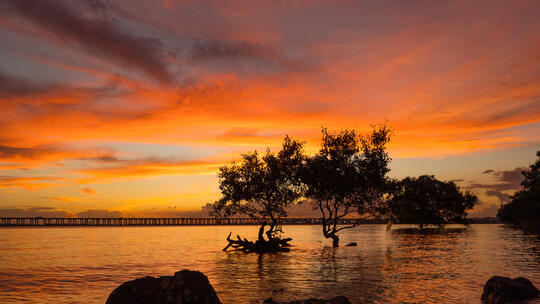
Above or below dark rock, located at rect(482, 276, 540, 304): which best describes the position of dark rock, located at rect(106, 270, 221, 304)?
above

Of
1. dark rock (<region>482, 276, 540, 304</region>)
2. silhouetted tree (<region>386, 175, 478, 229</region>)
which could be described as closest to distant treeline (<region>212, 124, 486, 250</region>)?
dark rock (<region>482, 276, 540, 304</region>)

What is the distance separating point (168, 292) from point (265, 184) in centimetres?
4824

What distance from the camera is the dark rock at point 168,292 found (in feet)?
62.5

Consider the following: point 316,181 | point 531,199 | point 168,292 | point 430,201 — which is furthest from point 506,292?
point 430,201

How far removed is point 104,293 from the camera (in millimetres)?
31094

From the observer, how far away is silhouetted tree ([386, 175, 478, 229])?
6580 inches

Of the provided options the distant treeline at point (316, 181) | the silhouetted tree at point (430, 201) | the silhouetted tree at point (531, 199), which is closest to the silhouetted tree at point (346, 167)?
the distant treeline at point (316, 181)

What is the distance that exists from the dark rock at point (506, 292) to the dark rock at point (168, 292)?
15.6m

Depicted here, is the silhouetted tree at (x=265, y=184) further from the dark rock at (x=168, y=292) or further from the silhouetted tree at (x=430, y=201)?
the silhouetted tree at (x=430, y=201)

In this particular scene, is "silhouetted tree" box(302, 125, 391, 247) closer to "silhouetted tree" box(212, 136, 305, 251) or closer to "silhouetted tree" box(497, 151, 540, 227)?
"silhouetted tree" box(212, 136, 305, 251)

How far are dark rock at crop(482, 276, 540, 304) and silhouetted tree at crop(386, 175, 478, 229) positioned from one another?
14242 cm

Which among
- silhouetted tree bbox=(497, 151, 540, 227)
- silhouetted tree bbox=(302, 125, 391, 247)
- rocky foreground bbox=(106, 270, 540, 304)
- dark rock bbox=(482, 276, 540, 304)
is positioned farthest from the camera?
silhouetted tree bbox=(497, 151, 540, 227)

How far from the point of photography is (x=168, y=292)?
19.2m

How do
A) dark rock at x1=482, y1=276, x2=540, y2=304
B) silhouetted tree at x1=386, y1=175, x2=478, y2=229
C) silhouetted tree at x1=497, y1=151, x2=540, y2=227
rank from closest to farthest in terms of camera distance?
dark rock at x1=482, y1=276, x2=540, y2=304 → silhouetted tree at x1=497, y1=151, x2=540, y2=227 → silhouetted tree at x1=386, y1=175, x2=478, y2=229
